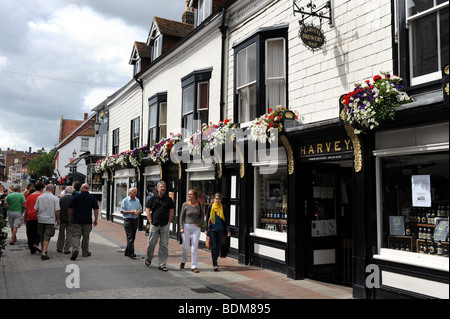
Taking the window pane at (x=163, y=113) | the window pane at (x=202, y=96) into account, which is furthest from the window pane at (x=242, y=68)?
the window pane at (x=163, y=113)

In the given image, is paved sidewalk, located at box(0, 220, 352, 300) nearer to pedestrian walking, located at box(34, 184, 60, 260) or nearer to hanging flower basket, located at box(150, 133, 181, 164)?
pedestrian walking, located at box(34, 184, 60, 260)

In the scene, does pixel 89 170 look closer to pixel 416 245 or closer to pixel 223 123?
pixel 223 123

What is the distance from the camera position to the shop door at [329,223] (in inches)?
330

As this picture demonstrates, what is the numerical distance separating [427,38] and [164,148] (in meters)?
9.60

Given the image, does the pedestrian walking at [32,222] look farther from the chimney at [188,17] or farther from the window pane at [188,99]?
the chimney at [188,17]

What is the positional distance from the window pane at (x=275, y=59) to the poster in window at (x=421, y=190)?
172 inches

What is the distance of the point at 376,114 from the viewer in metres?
5.92

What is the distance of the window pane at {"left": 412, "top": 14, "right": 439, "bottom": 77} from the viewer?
598 cm

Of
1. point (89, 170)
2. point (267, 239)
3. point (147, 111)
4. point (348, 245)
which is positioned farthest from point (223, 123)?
point (89, 170)

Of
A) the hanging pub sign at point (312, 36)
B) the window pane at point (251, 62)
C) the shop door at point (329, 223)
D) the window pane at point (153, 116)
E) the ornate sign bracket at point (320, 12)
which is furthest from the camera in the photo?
the window pane at point (153, 116)

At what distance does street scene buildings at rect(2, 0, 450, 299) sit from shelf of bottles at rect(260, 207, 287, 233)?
2cm

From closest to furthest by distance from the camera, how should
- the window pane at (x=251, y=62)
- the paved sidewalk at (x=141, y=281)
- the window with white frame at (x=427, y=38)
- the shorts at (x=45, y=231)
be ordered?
the window with white frame at (x=427, y=38), the paved sidewalk at (x=141, y=281), the shorts at (x=45, y=231), the window pane at (x=251, y=62)
